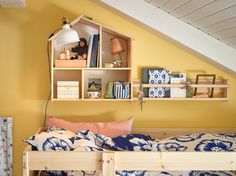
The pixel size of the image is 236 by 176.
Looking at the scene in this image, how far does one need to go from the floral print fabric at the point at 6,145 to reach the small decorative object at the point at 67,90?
0.52 m

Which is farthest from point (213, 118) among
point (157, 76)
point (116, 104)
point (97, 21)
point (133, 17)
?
point (97, 21)

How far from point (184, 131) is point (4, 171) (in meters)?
1.54

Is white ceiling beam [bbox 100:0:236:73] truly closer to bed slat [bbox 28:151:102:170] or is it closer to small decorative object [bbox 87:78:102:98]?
small decorative object [bbox 87:78:102:98]

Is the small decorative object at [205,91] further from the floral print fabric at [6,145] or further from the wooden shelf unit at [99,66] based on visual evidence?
the floral print fabric at [6,145]

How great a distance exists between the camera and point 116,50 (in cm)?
266

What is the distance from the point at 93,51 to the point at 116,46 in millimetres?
194

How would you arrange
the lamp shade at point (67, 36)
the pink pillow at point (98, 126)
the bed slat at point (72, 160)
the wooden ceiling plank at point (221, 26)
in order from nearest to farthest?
1. the bed slat at point (72, 160)
2. the wooden ceiling plank at point (221, 26)
3. the lamp shade at point (67, 36)
4. the pink pillow at point (98, 126)

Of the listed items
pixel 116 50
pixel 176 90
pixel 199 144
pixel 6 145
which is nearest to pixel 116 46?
pixel 116 50

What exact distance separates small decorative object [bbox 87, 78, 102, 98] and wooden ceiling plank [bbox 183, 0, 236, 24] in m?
0.87

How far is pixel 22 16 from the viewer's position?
2717 millimetres

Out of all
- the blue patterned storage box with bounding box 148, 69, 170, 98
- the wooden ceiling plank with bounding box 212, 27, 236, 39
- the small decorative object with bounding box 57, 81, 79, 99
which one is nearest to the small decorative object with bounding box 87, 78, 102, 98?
the small decorative object with bounding box 57, 81, 79, 99

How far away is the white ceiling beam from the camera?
102 inches

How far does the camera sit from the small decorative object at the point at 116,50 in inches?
105

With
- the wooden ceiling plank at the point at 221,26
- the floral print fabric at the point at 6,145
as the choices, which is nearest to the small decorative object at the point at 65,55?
the floral print fabric at the point at 6,145
